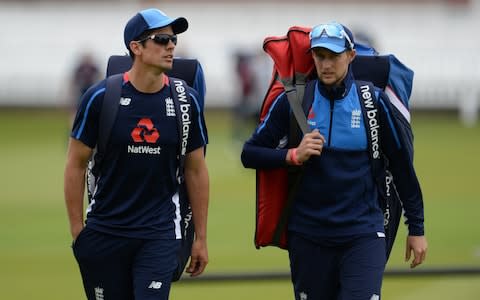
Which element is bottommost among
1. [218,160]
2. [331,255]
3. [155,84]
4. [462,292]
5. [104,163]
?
[218,160]

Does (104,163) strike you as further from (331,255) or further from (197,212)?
(331,255)

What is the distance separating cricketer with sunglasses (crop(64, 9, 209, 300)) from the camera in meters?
6.70

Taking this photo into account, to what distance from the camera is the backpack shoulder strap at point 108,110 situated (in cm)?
665

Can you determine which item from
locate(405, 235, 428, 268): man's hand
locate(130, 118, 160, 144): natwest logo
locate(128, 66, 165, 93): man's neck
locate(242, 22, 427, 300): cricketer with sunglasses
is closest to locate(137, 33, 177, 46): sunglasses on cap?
locate(128, 66, 165, 93): man's neck

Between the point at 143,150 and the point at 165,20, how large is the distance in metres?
0.78

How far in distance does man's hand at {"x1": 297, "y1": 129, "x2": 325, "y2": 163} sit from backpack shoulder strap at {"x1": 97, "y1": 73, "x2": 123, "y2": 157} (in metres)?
1.09

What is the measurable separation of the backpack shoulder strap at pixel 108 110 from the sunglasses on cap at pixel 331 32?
3.90 ft

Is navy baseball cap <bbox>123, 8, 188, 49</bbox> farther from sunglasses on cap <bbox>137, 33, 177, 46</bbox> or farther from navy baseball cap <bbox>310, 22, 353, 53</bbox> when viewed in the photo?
navy baseball cap <bbox>310, 22, 353, 53</bbox>

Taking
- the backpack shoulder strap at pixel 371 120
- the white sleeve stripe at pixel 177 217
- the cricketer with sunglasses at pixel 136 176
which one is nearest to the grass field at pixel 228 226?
the white sleeve stripe at pixel 177 217

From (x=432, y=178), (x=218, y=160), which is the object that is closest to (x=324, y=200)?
(x=432, y=178)

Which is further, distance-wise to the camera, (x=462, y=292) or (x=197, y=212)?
(x=462, y=292)

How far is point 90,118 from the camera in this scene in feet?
21.9

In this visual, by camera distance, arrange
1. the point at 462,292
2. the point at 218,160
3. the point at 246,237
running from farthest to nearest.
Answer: the point at 218,160
the point at 246,237
the point at 462,292

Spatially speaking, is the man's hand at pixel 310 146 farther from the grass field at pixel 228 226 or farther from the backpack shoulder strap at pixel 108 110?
the grass field at pixel 228 226
